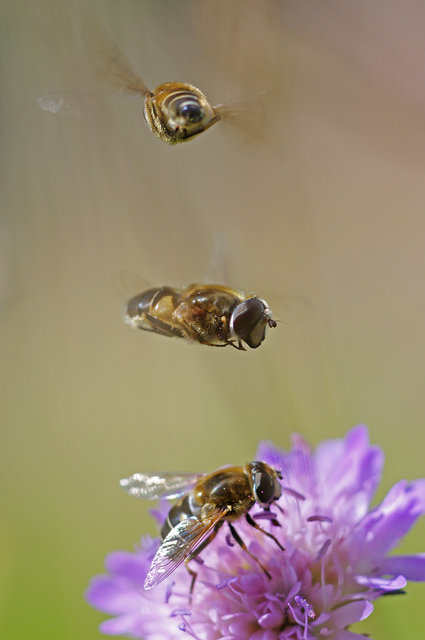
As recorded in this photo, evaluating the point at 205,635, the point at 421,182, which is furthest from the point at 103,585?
the point at 421,182

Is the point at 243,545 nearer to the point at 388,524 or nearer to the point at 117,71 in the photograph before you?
the point at 388,524

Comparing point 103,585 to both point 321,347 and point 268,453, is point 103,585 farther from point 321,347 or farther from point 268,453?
point 321,347

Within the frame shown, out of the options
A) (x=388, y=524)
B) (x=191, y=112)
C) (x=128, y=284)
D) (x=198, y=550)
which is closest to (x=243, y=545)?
(x=198, y=550)

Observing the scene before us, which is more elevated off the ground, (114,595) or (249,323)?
(249,323)

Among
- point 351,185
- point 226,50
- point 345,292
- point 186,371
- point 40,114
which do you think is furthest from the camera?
point 351,185

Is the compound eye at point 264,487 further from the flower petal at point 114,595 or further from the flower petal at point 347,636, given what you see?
the flower petal at point 114,595

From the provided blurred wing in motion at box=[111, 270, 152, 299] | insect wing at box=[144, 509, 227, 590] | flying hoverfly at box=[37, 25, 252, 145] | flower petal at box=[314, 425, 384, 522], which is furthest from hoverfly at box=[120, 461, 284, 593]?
flying hoverfly at box=[37, 25, 252, 145]
